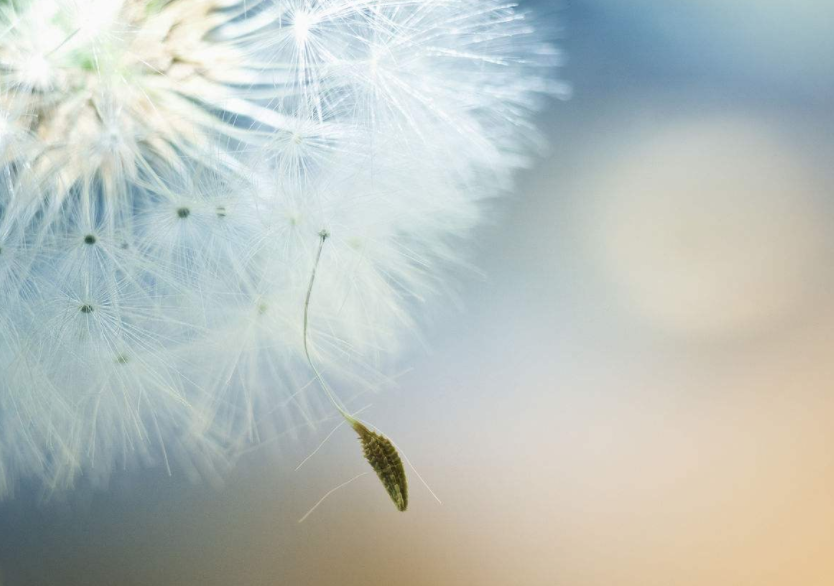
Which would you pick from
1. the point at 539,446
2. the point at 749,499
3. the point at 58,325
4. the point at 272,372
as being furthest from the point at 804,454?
the point at 58,325

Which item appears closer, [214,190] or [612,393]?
[214,190]

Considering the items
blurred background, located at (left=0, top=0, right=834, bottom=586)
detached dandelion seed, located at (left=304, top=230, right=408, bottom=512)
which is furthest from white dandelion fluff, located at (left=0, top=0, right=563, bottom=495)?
detached dandelion seed, located at (left=304, top=230, right=408, bottom=512)

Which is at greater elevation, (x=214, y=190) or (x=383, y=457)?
(x=214, y=190)

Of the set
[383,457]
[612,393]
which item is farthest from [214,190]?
[612,393]

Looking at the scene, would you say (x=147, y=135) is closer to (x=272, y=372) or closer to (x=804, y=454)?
(x=272, y=372)

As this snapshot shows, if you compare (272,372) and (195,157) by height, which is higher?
(195,157)

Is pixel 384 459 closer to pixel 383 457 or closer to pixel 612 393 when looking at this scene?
pixel 383 457

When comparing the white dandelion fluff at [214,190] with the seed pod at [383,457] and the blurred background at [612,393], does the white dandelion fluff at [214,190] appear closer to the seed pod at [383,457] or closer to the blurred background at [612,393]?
the blurred background at [612,393]
